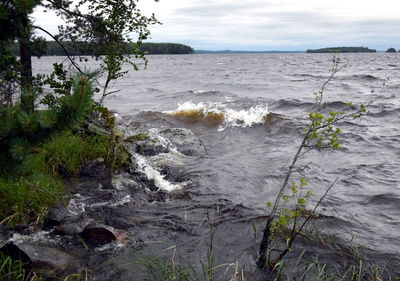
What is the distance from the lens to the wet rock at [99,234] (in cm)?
535

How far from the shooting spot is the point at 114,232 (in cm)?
547

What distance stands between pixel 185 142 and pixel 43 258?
7.60 meters

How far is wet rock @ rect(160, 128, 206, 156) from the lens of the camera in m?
11.2

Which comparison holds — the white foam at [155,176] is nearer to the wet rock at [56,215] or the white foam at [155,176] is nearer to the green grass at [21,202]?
the wet rock at [56,215]

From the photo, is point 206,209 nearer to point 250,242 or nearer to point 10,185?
point 250,242

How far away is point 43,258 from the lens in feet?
14.7

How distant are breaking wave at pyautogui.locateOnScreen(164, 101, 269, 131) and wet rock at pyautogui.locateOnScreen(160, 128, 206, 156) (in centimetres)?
301

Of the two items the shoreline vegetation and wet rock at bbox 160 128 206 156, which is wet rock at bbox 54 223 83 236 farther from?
wet rock at bbox 160 128 206 156

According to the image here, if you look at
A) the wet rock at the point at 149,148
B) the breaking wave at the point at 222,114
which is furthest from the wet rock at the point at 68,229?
the breaking wave at the point at 222,114

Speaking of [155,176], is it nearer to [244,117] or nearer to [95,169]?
[95,169]

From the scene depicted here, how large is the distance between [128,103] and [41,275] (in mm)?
18350

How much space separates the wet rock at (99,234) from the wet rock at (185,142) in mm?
5678

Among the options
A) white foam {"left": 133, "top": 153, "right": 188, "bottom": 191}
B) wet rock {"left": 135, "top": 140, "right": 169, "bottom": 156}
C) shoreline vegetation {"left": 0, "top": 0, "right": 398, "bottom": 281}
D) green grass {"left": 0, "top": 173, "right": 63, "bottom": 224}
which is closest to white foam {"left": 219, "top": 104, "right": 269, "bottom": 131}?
wet rock {"left": 135, "top": 140, "right": 169, "bottom": 156}

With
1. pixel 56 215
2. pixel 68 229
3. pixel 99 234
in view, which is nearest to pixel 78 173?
pixel 56 215
